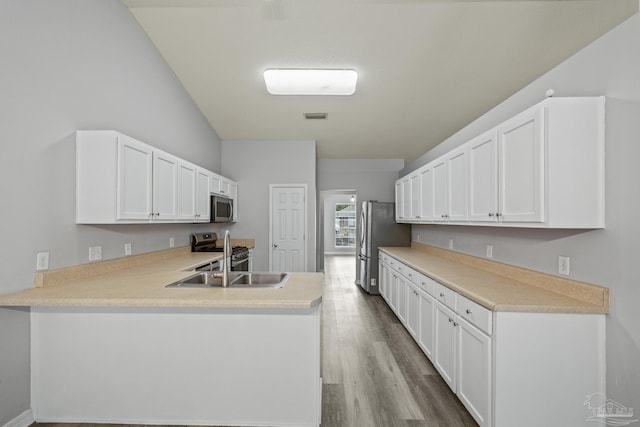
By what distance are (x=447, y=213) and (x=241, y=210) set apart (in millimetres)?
3807

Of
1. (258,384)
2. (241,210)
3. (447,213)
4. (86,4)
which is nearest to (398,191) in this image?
(447,213)

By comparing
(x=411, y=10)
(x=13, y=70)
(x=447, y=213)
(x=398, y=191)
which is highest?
(x=411, y=10)

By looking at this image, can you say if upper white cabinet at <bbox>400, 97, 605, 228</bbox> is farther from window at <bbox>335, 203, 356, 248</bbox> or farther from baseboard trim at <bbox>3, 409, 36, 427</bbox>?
window at <bbox>335, 203, 356, 248</bbox>

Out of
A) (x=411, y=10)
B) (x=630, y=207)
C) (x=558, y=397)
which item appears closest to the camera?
(x=630, y=207)

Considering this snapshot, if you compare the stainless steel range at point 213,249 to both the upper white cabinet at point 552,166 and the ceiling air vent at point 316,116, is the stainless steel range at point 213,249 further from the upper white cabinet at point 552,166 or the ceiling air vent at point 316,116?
the upper white cabinet at point 552,166

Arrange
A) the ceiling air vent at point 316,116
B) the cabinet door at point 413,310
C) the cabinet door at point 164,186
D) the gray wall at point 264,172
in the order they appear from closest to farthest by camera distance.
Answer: the cabinet door at point 164,186, the cabinet door at point 413,310, the ceiling air vent at point 316,116, the gray wall at point 264,172

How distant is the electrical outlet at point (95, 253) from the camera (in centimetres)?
266

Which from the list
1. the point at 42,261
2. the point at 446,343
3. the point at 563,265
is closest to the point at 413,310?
the point at 446,343

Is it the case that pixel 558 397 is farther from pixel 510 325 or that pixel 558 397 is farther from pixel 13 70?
pixel 13 70

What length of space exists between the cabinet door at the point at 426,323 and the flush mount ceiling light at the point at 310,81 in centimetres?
262

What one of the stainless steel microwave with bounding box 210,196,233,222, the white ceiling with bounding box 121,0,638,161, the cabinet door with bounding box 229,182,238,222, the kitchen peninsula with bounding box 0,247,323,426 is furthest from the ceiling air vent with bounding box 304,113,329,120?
the kitchen peninsula with bounding box 0,247,323,426

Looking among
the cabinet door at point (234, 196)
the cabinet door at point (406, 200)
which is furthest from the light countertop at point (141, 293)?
the cabinet door at point (234, 196)

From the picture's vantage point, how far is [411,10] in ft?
9.72

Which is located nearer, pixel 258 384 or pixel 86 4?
pixel 258 384
